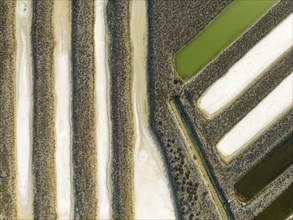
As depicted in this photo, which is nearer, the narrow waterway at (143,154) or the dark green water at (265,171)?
the narrow waterway at (143,154)

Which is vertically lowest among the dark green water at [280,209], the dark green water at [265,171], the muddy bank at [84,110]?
the dark green water at [280,209]

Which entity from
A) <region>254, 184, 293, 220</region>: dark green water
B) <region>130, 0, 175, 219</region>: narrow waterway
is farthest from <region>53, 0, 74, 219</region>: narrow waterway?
<region>254, 184, 293, 220</region>: dark green water

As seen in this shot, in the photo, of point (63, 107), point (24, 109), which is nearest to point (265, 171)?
point (63, 107)

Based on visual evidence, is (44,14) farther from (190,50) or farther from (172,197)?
(172,197)

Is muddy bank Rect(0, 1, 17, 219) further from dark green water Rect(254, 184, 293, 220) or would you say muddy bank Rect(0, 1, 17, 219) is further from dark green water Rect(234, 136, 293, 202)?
dark green water Rect(254, 184, 293, 220)

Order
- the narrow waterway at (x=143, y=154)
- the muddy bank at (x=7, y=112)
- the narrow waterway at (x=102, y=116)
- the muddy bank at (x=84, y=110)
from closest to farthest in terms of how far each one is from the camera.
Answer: the muddy bank at (x=7, y=112), the muddy bank at (x=84, y=110), the narrow waterway at (x=102, y=116), the narrow waterway at (x=143, y=154)

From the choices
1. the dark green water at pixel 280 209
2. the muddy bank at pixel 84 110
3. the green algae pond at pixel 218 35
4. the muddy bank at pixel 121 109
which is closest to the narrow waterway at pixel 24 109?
the muddy bank at pixel 84 110

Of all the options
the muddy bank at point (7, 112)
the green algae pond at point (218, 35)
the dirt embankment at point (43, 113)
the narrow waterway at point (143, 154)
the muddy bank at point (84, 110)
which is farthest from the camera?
the green algae pond at point (218, 35)

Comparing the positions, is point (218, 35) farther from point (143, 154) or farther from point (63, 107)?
point (63, 107)

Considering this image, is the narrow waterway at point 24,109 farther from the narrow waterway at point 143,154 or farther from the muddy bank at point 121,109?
the narrow waterway at point 143,154
